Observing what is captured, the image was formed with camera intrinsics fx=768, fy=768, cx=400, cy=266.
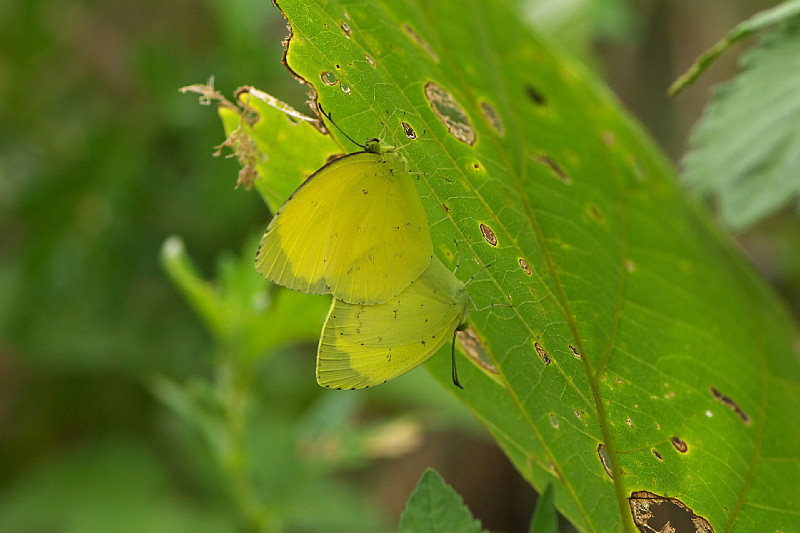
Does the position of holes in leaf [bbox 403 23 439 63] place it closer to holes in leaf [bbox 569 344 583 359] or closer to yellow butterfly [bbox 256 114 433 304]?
yellow butterfly [bbox 256 114 433 304]

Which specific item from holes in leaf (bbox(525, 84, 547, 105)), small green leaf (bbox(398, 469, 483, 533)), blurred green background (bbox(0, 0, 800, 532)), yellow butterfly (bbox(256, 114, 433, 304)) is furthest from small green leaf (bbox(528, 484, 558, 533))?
blurred green background (bbox(0, 0, 800, 532))

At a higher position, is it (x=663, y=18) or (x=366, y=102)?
(x=366, y=102)

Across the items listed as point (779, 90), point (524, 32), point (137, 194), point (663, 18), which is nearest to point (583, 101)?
point (524, 32)

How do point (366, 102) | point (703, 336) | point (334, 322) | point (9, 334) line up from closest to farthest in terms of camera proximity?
point (366, 102) < point (334, 322) < point (703, 336) < point (9, 334)

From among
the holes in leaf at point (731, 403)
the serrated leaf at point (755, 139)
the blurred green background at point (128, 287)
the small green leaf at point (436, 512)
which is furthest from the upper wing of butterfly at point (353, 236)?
the blurred green background at point (128, 287)

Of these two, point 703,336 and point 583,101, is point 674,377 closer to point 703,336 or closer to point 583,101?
point 703,336

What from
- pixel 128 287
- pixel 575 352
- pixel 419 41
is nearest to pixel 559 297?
pixel 575 352
